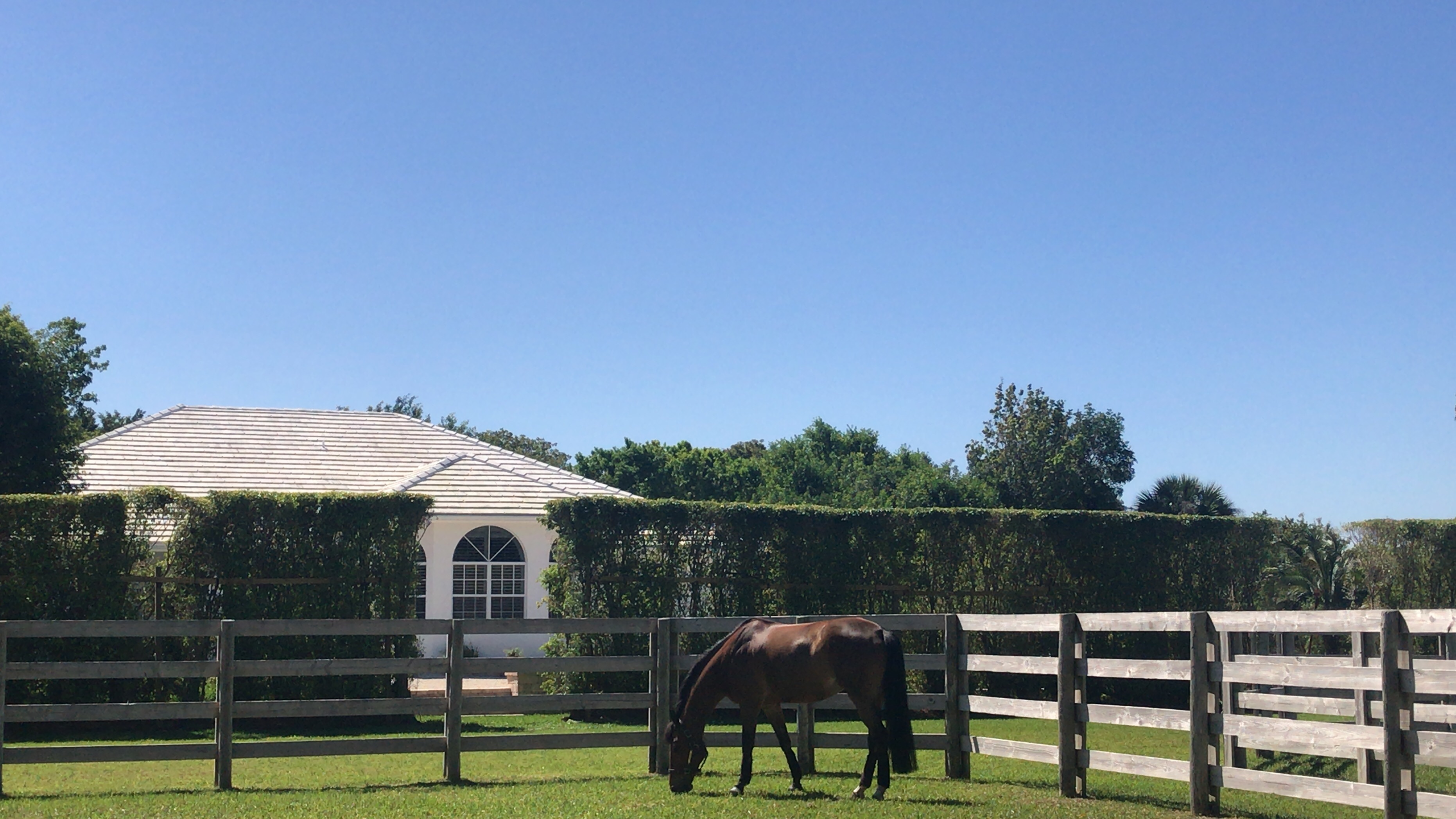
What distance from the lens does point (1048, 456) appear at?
168ft

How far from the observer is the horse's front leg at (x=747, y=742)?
10641 mm

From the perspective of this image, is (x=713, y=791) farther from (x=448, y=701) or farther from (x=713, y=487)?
(x=713, y=487)

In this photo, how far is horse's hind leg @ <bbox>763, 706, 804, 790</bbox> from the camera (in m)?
10.6

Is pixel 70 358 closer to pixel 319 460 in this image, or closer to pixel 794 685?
pixel 319 460

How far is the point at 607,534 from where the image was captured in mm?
19750

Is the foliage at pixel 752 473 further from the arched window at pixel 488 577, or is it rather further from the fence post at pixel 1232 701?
the fence post at pixel 1232 701

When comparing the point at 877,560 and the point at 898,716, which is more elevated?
the point at 877,560

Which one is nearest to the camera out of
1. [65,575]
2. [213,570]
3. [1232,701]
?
[1232,701]

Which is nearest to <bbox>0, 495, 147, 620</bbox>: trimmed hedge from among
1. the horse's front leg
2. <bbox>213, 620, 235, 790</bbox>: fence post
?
<bbox>213, 620, 235, 790</bbox>: fence post

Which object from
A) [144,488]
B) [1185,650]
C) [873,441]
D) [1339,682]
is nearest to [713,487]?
[873,441]

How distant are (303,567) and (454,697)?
24.4 feet

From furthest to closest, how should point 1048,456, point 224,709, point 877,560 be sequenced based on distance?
1. point 1048,456
2. point 877,560
3. point 224,709

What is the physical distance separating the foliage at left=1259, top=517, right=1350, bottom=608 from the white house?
14635 millimetres

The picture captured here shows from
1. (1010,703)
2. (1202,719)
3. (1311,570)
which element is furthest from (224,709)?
(1311,570)
